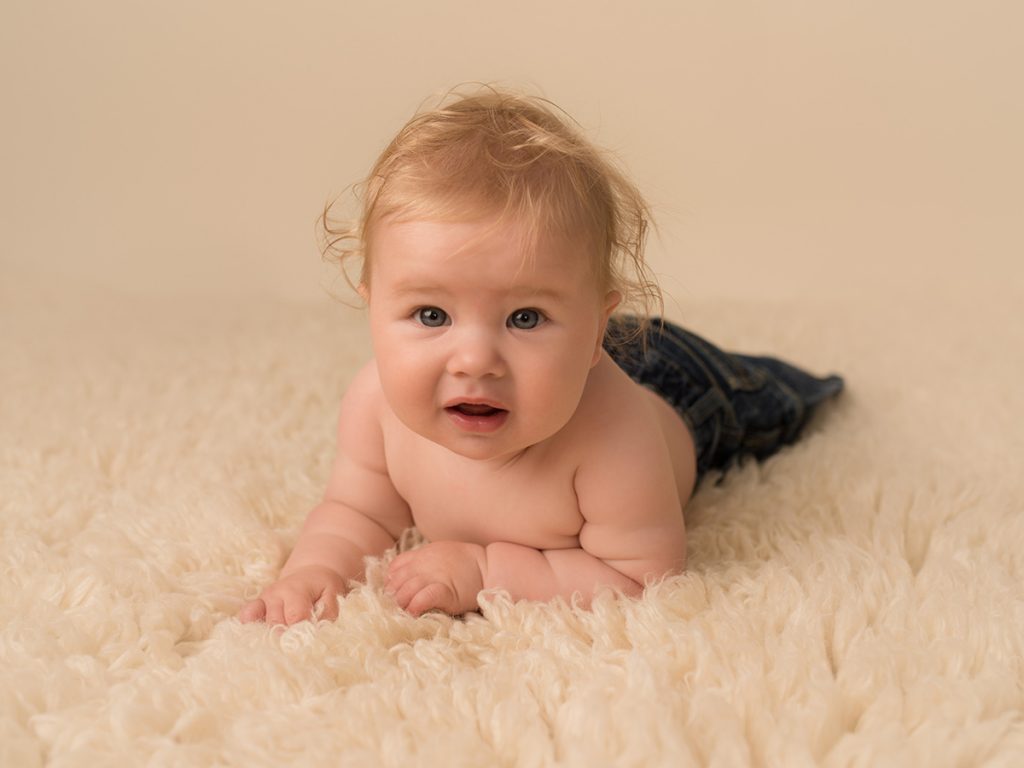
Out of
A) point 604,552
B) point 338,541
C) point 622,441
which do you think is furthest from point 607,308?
point 338,541

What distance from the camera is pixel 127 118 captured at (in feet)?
8.42

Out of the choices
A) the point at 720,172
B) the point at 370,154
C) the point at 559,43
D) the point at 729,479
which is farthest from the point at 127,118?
the point at 729,479

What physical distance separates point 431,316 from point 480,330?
54 millimetres

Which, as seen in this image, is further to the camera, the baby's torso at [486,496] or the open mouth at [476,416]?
the baby's torso at [486,496]

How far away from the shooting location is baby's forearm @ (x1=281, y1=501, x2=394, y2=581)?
43.3 inches

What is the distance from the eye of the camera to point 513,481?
1.10m

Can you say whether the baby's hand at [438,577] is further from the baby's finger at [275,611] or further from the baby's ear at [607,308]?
the baby's ear at [607,308]

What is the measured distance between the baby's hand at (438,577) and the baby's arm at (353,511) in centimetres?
6

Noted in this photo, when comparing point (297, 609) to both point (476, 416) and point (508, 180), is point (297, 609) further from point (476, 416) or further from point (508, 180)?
point (508, 180)

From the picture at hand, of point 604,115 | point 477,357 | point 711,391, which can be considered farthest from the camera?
point 604,115

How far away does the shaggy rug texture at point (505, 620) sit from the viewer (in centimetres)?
81

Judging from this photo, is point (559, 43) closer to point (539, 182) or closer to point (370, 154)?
point (370, 154)

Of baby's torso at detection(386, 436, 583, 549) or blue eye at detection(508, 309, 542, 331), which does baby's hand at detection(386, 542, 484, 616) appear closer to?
baby's torso at detection(386, 436, 583, 549)

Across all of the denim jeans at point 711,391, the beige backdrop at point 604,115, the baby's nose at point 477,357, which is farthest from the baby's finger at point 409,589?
the beige backdrop at point 604,115
